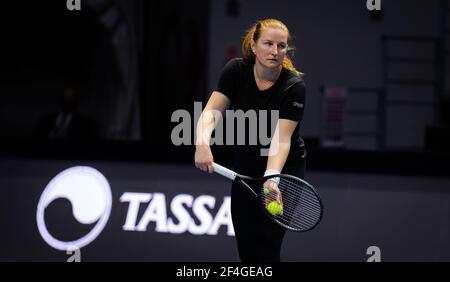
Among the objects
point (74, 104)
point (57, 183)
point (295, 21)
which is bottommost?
point (57, 183)

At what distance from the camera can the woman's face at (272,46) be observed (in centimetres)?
363

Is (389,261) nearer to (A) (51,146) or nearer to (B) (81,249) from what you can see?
(B) (81,249)

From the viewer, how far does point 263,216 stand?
376 centimetres

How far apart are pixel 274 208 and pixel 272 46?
74 centimetres

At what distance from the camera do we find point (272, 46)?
3627mm

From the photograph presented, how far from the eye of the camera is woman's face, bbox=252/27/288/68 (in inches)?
143

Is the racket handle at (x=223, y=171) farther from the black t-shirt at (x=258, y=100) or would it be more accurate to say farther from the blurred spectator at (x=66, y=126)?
the blurred spectator at (x=66, y=126)

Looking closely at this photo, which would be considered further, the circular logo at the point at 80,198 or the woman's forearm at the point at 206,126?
the circular logo at the point at 80,198

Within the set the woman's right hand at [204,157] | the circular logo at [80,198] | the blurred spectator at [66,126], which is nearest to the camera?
the woman's right hand at [204,157]

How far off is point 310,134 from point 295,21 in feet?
3.68

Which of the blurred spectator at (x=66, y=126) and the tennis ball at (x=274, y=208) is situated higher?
the blurred spectator at (x=66, y=126)

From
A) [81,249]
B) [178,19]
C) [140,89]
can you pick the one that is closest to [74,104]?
[140,89]

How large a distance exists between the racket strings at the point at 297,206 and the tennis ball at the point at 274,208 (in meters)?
0.04

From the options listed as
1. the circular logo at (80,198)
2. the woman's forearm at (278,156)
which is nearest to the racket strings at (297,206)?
the woman's forearm at (278,156)
